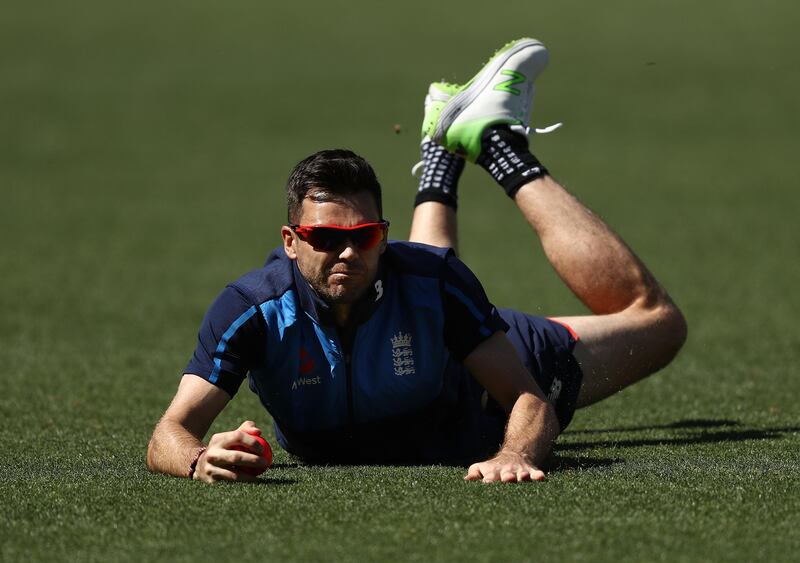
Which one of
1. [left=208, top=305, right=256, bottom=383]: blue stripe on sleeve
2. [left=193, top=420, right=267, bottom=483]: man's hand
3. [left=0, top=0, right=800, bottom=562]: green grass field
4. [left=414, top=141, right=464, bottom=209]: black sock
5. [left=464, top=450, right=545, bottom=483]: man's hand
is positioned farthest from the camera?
[left=414, top=141, right=464, bottom=209]: black sock

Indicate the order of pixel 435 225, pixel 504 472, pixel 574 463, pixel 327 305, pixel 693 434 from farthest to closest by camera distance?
1. pixel 435 225
2. pixel 693 434
3. pixel 574 463
4. pixel 327 305
5. pixel 504 472

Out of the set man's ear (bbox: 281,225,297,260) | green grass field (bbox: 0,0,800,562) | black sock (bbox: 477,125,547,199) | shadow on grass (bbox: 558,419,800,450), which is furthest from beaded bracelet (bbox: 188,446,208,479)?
black sock (bbox: 477,125,547,199)

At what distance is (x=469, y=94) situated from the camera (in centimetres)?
724

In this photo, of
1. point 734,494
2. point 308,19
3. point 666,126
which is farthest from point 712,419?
point 308,19

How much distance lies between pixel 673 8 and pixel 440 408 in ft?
109

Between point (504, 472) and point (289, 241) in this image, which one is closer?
point (504, 472)

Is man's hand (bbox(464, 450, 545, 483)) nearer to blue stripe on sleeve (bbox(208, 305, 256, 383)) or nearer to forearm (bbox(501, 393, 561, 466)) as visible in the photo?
forearm (bbox(501, 393, 561, 466))

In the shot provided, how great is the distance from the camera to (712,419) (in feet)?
23.5

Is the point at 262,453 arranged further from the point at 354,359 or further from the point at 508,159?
the point at 508,159

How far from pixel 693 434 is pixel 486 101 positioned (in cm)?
205

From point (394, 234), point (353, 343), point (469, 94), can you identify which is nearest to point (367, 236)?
point (353, 343)

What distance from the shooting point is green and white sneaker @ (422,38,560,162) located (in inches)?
281

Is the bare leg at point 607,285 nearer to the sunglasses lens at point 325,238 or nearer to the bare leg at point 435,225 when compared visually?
the bare leg at point 435,225

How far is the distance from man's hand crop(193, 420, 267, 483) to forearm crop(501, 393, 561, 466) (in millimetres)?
1007
